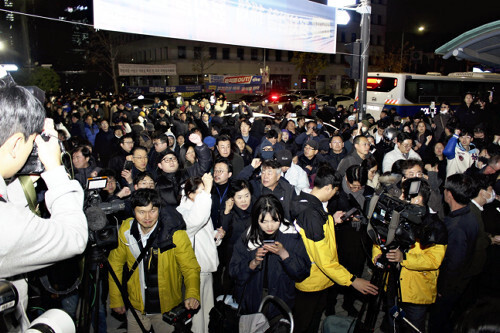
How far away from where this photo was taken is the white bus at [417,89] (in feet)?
62.4

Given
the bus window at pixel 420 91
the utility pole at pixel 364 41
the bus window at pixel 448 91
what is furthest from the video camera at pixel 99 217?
the bus window at pixel 448 91

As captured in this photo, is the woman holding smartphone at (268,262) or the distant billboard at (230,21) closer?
the woman holding smartphone at (268,262)

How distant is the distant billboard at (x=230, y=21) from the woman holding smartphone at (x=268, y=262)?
4.68 m

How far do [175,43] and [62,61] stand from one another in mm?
29744

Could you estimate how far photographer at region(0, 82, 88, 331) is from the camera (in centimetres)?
146

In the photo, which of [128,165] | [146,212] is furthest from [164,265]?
[128,165]

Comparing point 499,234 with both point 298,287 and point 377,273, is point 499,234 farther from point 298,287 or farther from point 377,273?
point 298,287

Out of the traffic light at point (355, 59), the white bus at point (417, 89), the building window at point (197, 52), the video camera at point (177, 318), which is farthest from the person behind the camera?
the building window at point (197, 52)

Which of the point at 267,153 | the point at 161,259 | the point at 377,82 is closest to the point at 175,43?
the point at 377,82

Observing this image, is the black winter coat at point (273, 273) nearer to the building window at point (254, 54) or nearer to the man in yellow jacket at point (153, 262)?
the man in yellow jacket at point (153, 262)

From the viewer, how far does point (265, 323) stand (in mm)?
2357

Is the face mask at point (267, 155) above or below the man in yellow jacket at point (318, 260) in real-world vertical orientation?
above

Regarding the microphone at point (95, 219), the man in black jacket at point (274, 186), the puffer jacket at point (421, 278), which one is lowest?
the puffer jacket at point (421, 278)

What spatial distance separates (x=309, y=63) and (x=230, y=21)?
39.1 metres
